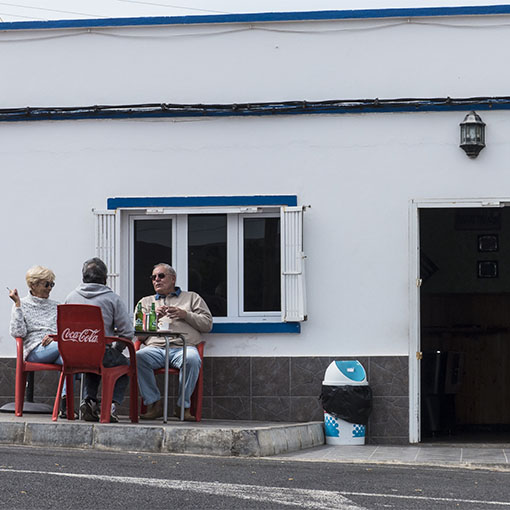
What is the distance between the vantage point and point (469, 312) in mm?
15984

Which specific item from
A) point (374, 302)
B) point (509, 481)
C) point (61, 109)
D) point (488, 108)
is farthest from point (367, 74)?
point (509, 481)

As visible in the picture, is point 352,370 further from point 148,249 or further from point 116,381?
point 148,249

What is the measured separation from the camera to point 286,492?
23.9ft

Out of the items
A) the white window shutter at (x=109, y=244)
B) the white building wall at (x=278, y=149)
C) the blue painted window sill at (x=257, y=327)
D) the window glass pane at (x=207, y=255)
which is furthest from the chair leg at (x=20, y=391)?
the window glass pane at (x=207, y=255)

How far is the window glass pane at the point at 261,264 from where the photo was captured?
487 inches

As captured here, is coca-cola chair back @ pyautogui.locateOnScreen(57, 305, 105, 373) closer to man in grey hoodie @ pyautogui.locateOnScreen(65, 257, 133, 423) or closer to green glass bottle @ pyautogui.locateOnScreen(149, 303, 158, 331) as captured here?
man in grey hoodie @ pyautogui.locateOnScreen(65, 257, 133, 423)

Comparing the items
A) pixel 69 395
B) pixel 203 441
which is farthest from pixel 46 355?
pixel 203 441

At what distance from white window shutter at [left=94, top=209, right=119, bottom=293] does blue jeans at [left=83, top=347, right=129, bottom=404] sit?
5.44 ft

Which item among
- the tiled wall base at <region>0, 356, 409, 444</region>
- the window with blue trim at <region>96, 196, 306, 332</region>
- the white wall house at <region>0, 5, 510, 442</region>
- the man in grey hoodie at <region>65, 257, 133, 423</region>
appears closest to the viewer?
the man in grey hoodie at <region>65, 257, 133, 423</region>

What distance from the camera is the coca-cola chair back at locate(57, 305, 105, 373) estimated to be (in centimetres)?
1034

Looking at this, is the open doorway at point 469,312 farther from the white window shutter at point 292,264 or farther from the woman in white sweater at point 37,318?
the woman in white sweater at point 37,318

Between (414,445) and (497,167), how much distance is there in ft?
9.40

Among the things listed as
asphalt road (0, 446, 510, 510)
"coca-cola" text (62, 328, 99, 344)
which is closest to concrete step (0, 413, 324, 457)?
asphalt road (0, 446, 510, 510)

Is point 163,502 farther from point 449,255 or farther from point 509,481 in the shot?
point 449,255
